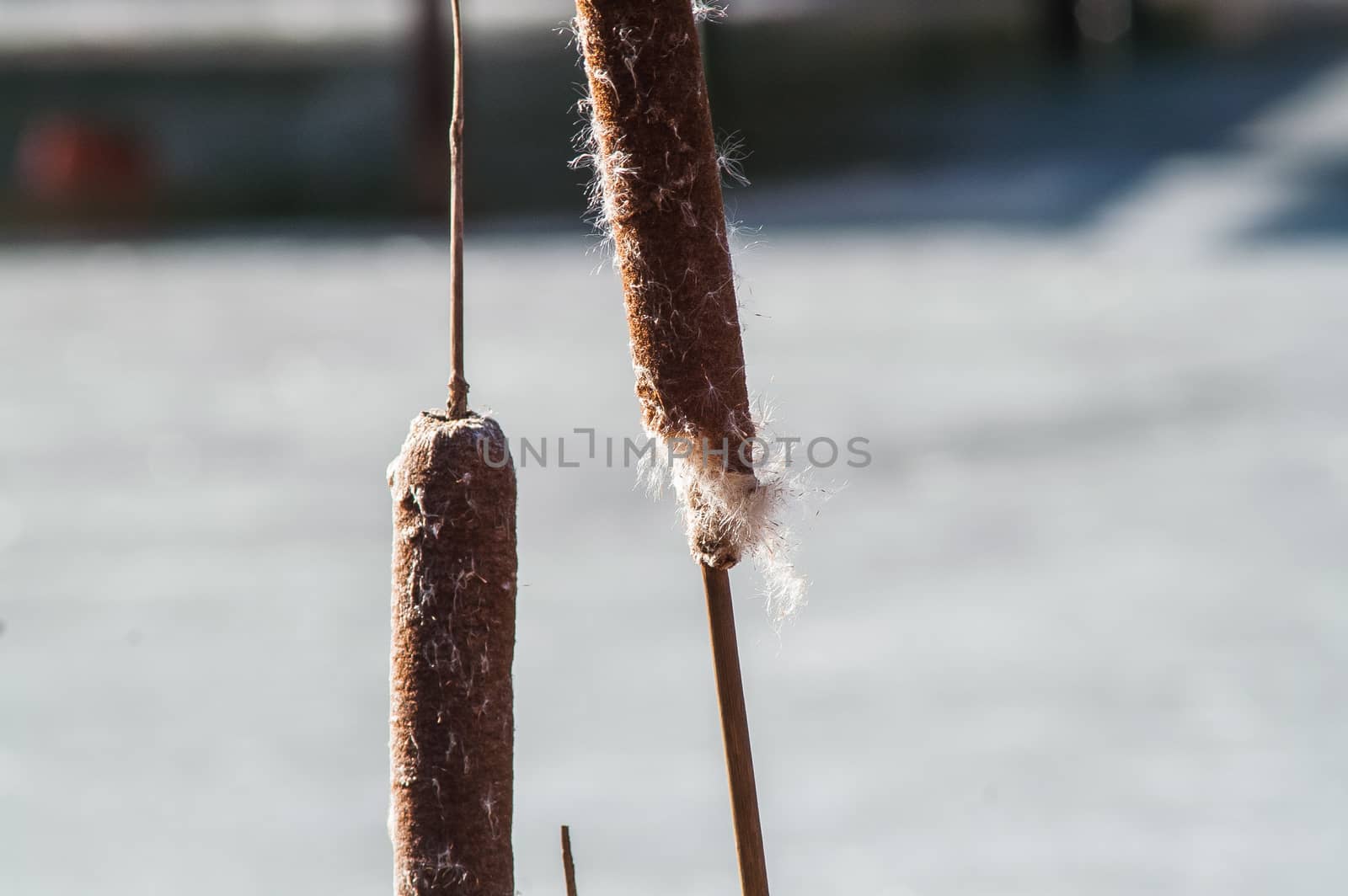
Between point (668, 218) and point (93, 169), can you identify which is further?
point (93, 169)

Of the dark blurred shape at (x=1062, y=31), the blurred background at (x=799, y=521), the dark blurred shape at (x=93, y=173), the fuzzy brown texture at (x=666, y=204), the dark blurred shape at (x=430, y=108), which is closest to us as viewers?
the fuzzy brown texture at (x=666, y=204)

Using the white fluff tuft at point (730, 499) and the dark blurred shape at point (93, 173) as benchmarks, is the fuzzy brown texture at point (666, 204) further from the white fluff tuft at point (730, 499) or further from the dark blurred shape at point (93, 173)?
the dark blurred shape at point (93, 173)

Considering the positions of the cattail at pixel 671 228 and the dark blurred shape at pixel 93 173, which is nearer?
the cattail at pixel 671 228

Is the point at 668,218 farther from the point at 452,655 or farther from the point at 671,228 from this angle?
the point at 452,655

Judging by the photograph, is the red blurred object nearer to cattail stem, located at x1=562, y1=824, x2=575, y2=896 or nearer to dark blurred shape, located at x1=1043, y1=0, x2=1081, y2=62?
dark blurred shape, located at x1=1043, y1=0, x2=1081, y2=62

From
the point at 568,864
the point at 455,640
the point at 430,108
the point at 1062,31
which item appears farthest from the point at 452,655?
the point at 1062,31

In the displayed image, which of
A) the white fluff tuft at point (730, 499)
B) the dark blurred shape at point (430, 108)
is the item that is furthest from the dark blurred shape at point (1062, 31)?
the white fluff tuft at point (730, 499)

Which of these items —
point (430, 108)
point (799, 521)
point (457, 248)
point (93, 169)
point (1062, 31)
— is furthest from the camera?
point (1062, 31)

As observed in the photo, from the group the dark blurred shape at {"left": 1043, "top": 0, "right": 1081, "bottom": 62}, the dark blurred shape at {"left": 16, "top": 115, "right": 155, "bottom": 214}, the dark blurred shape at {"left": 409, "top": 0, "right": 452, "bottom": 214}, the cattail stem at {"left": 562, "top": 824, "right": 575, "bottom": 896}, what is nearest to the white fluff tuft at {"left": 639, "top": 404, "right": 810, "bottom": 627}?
the cattail stem at {"left": 562, "top": 824, "right": 575, "bottom": 896}
